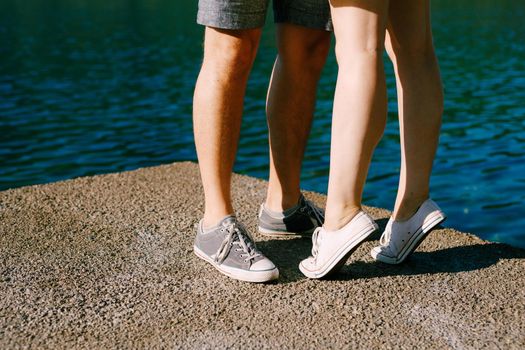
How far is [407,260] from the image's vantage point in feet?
10.6

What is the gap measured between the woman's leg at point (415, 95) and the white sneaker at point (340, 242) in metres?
0.34

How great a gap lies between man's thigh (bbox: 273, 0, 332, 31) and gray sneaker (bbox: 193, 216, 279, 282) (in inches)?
35.2

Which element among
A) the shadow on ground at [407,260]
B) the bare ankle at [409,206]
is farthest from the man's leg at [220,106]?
the bare ankle at [409,206]

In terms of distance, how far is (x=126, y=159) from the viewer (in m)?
8.58

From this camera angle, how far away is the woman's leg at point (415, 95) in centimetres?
303

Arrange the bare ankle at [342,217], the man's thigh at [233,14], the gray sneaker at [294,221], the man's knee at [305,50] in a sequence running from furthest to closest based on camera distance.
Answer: the gray sneaker at [294,221]
the man's knee at [305,50]
the man's thigh at [233,14]
the bare ankle at [342,217]

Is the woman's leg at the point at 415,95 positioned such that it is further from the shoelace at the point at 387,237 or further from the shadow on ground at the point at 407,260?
the shadow on ground at the point at 407,260

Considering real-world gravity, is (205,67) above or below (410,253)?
above

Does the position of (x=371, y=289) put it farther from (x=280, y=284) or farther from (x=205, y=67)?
(x=205, y=67)

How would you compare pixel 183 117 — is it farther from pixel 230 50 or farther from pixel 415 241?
pixel 415 241

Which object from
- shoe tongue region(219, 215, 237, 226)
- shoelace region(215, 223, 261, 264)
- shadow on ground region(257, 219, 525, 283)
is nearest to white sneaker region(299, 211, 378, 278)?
shadow on ground region(257, 219, 525, 283)

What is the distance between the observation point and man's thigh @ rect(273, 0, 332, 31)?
3.25 meters

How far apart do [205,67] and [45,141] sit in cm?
694

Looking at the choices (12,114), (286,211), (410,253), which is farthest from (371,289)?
(12,114)
